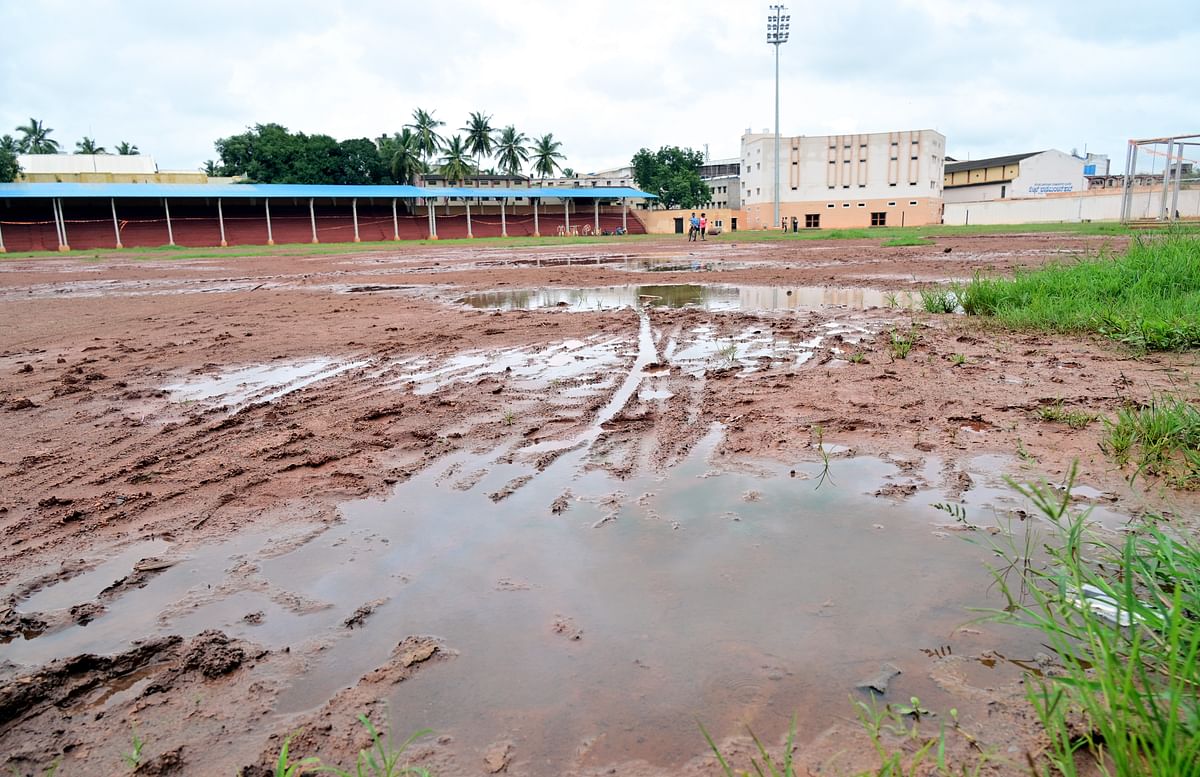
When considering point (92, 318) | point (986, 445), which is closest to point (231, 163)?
point (92, 318)

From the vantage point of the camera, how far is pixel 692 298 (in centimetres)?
1184

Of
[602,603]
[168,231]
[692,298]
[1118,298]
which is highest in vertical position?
[168,231]

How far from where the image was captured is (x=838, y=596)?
266 centimetres

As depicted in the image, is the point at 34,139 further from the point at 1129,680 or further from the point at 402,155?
the point at 1129,680

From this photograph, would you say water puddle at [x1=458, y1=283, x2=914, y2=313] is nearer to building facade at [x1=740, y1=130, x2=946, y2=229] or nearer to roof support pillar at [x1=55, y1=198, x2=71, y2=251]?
roof support pillar at [x1=55, y1=198, x2=71, y2=251]

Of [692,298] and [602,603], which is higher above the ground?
[692,298]

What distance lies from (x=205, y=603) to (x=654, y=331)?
246 inches

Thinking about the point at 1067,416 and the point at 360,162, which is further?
the point at 360,162

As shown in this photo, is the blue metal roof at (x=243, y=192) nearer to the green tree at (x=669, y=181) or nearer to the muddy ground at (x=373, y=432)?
the green tree at (x=669, y=181)

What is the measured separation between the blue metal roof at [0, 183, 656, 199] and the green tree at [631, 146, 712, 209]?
15826 millimetres

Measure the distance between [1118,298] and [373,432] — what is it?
774 cm

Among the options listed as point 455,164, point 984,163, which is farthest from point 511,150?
point 984,163

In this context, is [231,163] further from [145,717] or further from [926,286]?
[145,717]

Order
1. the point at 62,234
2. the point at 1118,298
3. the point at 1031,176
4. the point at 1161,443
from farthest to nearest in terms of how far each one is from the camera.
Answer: the point at 1031,176 → the point at 62,234 → the point at 1118,298 → the point at 1161,443
